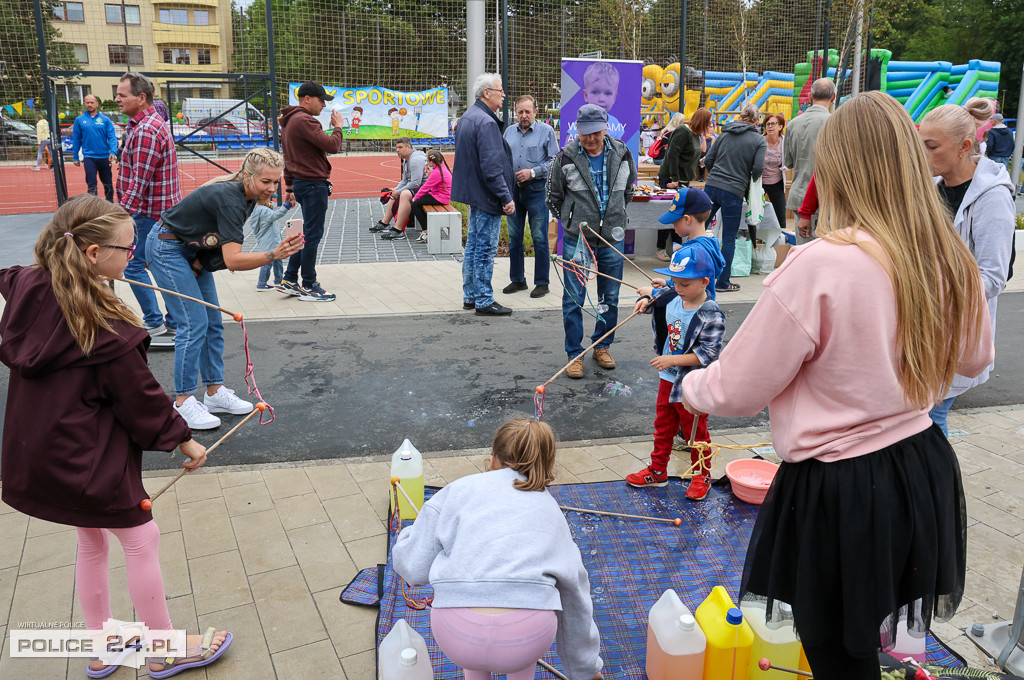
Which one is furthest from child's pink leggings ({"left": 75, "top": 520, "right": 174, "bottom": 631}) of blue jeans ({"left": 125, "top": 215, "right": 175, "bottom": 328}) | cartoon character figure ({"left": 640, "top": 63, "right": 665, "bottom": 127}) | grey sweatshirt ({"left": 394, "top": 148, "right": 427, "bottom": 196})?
cartoon character figure ({"left": 640, "top": 63, "right": 665, "bottom": 127})

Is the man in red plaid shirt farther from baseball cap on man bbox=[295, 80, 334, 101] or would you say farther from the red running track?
the red running track

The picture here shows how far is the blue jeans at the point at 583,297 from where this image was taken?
5.77 m

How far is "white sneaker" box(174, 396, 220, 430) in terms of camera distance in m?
4.72

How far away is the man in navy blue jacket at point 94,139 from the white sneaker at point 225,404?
343 inches

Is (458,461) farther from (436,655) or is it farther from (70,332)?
(70,332)

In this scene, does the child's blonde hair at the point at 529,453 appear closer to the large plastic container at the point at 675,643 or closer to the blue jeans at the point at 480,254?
the large plastic container at the point at 675,643

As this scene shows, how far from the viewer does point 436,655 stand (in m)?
2.85

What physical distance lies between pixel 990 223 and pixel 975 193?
141mm

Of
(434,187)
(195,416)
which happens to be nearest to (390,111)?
(434,187)

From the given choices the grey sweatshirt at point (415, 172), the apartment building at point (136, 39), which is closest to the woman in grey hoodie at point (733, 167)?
the grey sweatshirt at point (415, 172)

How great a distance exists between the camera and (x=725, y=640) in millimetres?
2533

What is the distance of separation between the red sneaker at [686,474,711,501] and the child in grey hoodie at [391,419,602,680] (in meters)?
1.69

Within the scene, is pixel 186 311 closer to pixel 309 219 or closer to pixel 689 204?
pixel 689 204

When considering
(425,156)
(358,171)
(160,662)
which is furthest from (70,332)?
(358,171)
